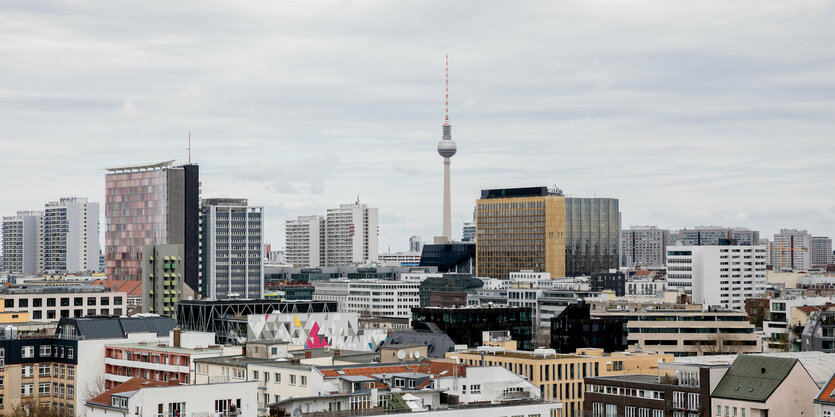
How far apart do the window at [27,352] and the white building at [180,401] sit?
5057 cm

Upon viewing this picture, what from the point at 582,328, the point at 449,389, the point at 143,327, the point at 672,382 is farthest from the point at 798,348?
the point at 449,389

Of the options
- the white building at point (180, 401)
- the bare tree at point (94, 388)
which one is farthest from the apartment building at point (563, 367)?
the white building at point (180, 401)

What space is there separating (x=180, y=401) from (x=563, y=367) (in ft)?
203

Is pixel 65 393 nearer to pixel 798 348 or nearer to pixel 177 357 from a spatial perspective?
pixel 177 357

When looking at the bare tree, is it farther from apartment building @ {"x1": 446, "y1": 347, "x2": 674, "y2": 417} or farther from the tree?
apartment building @ {"x1": 446, "y1": 347, "x2": 674, "y2": 417}

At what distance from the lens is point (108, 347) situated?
139m

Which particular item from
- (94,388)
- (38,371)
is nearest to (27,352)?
(38,371)

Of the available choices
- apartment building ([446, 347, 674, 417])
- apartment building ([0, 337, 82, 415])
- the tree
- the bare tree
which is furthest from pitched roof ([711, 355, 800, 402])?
apartment building ([0, 337, 82, 415])

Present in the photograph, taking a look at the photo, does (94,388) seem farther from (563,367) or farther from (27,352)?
(563,367)

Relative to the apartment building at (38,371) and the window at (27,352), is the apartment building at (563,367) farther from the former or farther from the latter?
the window at (27,352)

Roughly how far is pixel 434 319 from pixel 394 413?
350 ft

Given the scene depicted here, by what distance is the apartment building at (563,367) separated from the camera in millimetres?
138375

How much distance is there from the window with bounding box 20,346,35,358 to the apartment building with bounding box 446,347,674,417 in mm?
45209

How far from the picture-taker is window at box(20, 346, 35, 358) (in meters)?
140
